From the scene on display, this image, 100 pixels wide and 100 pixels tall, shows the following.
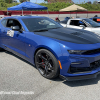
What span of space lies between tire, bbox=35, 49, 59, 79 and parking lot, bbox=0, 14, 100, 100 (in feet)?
0.58

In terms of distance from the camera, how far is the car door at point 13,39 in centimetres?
370

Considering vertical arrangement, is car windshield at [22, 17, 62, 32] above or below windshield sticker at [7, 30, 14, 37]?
above

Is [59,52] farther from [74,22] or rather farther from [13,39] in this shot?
[74,22]

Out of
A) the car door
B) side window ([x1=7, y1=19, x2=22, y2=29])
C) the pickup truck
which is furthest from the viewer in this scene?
the pickup truck

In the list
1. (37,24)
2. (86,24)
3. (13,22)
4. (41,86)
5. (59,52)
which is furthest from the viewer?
(86,24)

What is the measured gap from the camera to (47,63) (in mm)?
3014

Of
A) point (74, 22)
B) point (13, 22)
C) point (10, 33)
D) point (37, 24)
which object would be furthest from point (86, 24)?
point (10, 33)

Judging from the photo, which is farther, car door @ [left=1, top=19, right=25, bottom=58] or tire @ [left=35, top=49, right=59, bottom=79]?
car door @ [left=1, top=19, right=25, bottom=58]

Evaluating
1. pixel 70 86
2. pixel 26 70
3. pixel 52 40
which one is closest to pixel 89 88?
pixel 70 86

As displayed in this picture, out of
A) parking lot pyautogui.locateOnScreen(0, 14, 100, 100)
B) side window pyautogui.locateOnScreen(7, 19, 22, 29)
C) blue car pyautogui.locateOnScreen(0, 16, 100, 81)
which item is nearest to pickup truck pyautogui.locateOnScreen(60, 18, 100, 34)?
side window pyautogui.locateOnScreen(7, 19, 22, 29)

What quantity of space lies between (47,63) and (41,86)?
540 millimetres

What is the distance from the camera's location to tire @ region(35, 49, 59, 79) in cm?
277

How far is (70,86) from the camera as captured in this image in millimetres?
2826

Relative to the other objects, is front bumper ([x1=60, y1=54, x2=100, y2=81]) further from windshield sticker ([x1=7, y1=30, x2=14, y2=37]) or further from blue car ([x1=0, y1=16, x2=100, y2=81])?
windshield sticker ([x1=7, y1=30, x2=14, y2=37])
